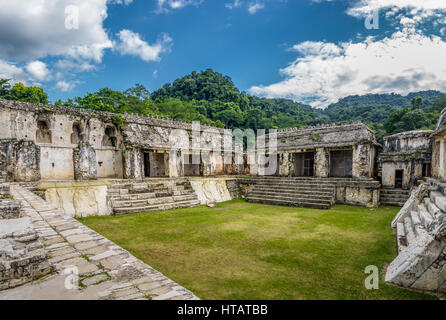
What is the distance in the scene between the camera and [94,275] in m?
2.75

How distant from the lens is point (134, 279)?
2.70m

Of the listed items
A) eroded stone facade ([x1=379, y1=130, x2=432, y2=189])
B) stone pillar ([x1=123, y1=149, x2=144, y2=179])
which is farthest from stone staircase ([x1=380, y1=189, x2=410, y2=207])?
stone pillar ([x1=123, y1=149, x2=144, y2=179])

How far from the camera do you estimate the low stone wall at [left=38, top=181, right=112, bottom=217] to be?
866 cm

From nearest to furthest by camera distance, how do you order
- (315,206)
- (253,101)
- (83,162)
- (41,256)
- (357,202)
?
(41,256) → (315,206) → (357,202) → (83,162) → (253,101)

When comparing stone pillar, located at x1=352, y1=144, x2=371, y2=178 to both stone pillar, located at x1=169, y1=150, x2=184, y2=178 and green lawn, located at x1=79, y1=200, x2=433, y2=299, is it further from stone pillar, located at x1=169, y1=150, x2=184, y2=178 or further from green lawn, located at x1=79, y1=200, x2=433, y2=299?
stone pillar, located at x1=169, y1=150, x2=184, y2=178

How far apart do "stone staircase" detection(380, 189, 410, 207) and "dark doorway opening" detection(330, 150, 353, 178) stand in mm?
3564

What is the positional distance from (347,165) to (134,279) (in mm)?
16881

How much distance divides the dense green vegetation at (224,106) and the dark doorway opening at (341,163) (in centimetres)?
1484

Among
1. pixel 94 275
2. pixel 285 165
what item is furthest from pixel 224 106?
pixel 94 275

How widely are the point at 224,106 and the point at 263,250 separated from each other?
4085 cm

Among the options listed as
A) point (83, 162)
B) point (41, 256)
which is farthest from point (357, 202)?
point (83, 162)

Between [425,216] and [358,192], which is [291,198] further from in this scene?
[425,216]

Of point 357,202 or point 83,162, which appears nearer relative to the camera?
point 357,202
